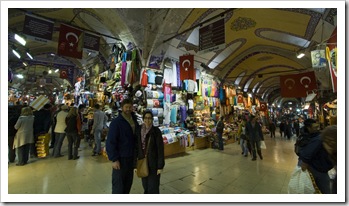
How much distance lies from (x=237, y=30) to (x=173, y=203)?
24.6ft

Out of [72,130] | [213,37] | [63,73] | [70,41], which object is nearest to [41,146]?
[72,130]

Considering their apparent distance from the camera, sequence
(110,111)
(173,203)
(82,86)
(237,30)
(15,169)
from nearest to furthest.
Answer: (173,203) < (15,169) < (110,111) < (237,30) < (82,86)

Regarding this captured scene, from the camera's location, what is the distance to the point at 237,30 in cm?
700

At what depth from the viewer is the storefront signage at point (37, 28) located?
402 centimetres

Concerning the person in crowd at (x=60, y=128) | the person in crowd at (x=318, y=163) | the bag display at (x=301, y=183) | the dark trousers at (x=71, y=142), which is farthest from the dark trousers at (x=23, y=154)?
the person in crowd at (x=318, y=163)

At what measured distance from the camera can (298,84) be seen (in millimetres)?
7809

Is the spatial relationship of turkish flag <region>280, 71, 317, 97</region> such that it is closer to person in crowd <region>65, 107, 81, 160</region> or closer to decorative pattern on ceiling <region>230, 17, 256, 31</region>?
decorative pattern on ceiling <region>230, 17, 256, 31</region>

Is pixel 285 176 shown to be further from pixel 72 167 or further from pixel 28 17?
pixel 28 17

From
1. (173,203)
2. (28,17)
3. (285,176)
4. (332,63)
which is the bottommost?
(285,176)

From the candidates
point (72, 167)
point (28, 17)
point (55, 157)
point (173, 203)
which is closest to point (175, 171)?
point (173, 203)

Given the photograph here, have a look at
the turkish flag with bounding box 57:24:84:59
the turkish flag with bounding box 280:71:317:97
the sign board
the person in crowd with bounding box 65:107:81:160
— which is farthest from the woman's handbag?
the turkish flag with bounding box 280:71:317:97

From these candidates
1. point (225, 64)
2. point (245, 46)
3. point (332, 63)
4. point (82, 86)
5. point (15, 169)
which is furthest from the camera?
point (82, 86)

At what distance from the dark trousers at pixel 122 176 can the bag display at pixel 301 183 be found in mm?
2092

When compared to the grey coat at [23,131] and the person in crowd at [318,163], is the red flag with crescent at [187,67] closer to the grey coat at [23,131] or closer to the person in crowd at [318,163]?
the person in crowd at [318,163]
